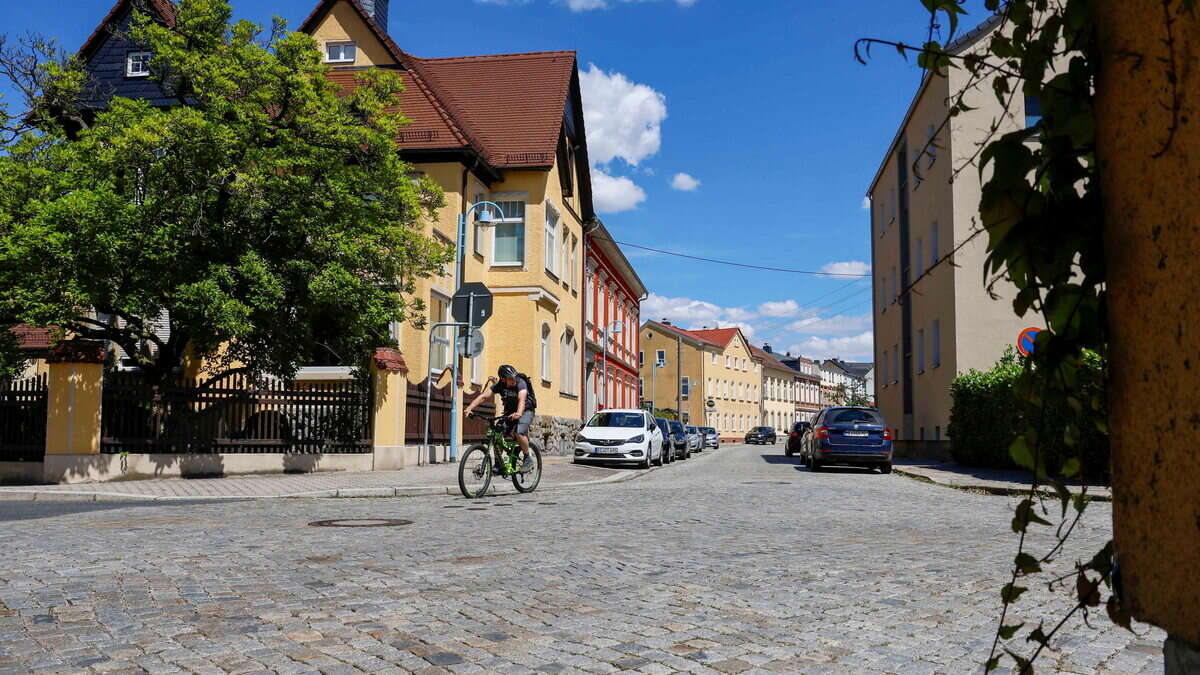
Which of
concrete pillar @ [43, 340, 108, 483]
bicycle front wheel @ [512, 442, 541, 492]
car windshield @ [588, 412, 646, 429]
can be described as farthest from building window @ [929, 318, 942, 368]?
concrete pillar @ [43, 340, 108, 483]

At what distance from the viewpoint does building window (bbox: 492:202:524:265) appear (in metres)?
29.5

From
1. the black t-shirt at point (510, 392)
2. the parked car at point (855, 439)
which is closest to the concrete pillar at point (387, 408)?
the black t-shirt at point (510, 392)

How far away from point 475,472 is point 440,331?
38.9ft

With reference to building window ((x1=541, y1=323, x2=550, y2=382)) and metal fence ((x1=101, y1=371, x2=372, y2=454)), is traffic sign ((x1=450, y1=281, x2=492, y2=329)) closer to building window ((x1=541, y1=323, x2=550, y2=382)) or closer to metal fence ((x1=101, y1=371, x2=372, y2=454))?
metal fence ((x1=101, y1=371, x2=372, y2=454))

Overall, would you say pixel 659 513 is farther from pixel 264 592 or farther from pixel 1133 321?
pixel 1133 321

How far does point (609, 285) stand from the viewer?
151ft

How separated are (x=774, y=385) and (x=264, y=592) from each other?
380ft

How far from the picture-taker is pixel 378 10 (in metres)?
33.1

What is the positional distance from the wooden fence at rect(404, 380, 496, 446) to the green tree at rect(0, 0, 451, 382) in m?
3.13

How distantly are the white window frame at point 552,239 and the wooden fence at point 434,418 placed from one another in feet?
21.0

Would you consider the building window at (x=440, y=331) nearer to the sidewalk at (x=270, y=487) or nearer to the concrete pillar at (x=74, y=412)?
the sidewalk at (x=270, y=487)

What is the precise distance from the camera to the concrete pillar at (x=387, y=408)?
18.6m

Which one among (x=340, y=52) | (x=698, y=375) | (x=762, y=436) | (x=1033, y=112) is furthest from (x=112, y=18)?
(x=698, y=375)

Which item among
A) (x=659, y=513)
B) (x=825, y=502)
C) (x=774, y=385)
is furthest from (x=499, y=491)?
(x=774, y=385)
